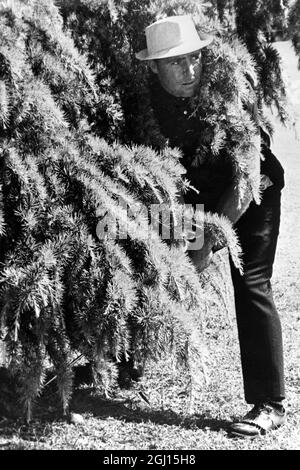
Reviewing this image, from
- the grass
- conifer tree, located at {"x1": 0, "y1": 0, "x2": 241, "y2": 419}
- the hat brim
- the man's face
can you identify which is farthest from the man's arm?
the grass

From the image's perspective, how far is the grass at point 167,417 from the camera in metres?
3.51

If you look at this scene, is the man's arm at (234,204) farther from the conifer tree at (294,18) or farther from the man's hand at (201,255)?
the conifer tree at (294,18)

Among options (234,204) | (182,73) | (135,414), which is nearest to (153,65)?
(182,73)

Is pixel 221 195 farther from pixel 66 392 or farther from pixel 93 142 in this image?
pixel 66 392

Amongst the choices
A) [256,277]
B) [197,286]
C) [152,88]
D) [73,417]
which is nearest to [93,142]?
[152,88]

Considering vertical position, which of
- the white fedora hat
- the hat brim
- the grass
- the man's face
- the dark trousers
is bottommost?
the grass

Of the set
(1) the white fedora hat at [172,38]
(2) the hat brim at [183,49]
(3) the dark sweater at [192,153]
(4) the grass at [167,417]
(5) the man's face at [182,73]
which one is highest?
(1) the white fedora hat at [172,38]

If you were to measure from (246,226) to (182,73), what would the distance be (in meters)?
0.79

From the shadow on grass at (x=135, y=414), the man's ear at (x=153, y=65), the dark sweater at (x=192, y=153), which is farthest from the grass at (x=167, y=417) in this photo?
the man's ear at (x=153, y=65)

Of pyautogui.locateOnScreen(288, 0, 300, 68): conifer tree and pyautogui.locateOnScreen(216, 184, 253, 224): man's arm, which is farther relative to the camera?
pyautogui.locateOnScreen(288, 0, 300, 68): conifer tree

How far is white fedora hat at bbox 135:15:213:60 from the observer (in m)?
3.53

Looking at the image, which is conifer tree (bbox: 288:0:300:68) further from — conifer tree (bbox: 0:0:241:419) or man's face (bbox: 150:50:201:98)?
conifer tree (bbox: 0:0:241:419)

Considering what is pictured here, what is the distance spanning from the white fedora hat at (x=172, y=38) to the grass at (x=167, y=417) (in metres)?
0.69

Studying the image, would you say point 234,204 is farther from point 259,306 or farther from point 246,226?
point 259,306
